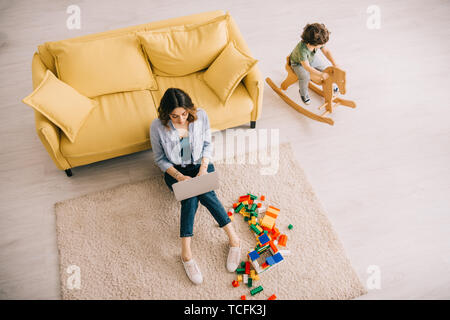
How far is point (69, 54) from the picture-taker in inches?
84.4

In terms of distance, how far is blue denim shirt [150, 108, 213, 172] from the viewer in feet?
6.60

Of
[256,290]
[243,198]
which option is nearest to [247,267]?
[256,290]

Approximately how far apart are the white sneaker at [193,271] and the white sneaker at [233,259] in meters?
0.21

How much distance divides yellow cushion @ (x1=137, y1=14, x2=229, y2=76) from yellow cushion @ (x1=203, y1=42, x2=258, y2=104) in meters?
0.10

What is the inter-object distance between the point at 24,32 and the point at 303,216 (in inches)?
137

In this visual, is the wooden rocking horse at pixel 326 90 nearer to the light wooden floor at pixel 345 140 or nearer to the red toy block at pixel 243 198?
the light wooden floor at pixel 345 140

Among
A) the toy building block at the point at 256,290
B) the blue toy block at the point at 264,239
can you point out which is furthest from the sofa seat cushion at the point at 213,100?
the toy building block at the point at 256,290

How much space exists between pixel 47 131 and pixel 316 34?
2.00 m

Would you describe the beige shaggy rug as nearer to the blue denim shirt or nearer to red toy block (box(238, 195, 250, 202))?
red toy block (box(238, 195, 250, 202))

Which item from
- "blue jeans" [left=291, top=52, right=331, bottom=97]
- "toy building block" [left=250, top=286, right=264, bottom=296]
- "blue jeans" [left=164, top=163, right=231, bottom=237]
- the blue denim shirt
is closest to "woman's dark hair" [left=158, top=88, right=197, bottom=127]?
the blue denim shirt

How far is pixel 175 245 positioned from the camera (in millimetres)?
2158

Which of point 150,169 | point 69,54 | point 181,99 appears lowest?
point 150,169
